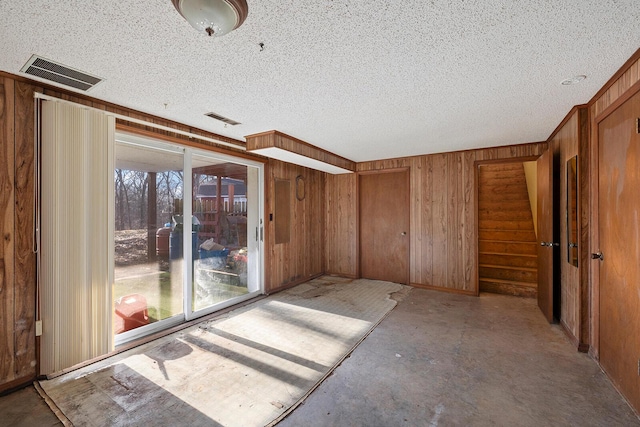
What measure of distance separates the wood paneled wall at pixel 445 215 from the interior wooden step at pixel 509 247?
80 centimetres

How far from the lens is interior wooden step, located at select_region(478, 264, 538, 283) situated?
453cm

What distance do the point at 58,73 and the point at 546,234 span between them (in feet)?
16.5

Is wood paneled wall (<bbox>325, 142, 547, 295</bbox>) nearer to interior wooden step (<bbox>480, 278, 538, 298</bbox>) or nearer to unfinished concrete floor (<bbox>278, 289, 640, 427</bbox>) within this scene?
interior wooden step (<bbox>480, 278, 538, 298</bbox>)

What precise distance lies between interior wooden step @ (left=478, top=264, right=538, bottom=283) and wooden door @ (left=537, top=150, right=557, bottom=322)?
3.04 feet

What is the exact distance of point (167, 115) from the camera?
9.27 feet

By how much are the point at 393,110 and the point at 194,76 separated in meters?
1.79

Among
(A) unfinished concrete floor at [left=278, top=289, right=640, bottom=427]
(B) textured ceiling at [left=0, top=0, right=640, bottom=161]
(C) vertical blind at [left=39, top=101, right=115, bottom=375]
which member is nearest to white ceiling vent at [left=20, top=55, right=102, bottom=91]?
(B) textured ceiling at [left=0, top=0, right=640, bottom=161]

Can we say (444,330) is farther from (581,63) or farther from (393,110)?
(581,63)

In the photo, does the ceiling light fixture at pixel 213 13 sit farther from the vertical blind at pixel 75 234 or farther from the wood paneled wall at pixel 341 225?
the wood paneled wall at pixel 341 225

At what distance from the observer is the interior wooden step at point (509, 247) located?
488 cm

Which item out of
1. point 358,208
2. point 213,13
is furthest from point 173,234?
point 358,208

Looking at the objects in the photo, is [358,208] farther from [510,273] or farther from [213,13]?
[213,13]

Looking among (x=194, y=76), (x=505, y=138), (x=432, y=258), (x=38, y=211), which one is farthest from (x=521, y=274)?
(x=38, y=211)

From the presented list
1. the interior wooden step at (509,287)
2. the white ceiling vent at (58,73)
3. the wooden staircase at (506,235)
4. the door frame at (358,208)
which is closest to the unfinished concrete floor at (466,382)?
the interior wooden step at (509,287)
